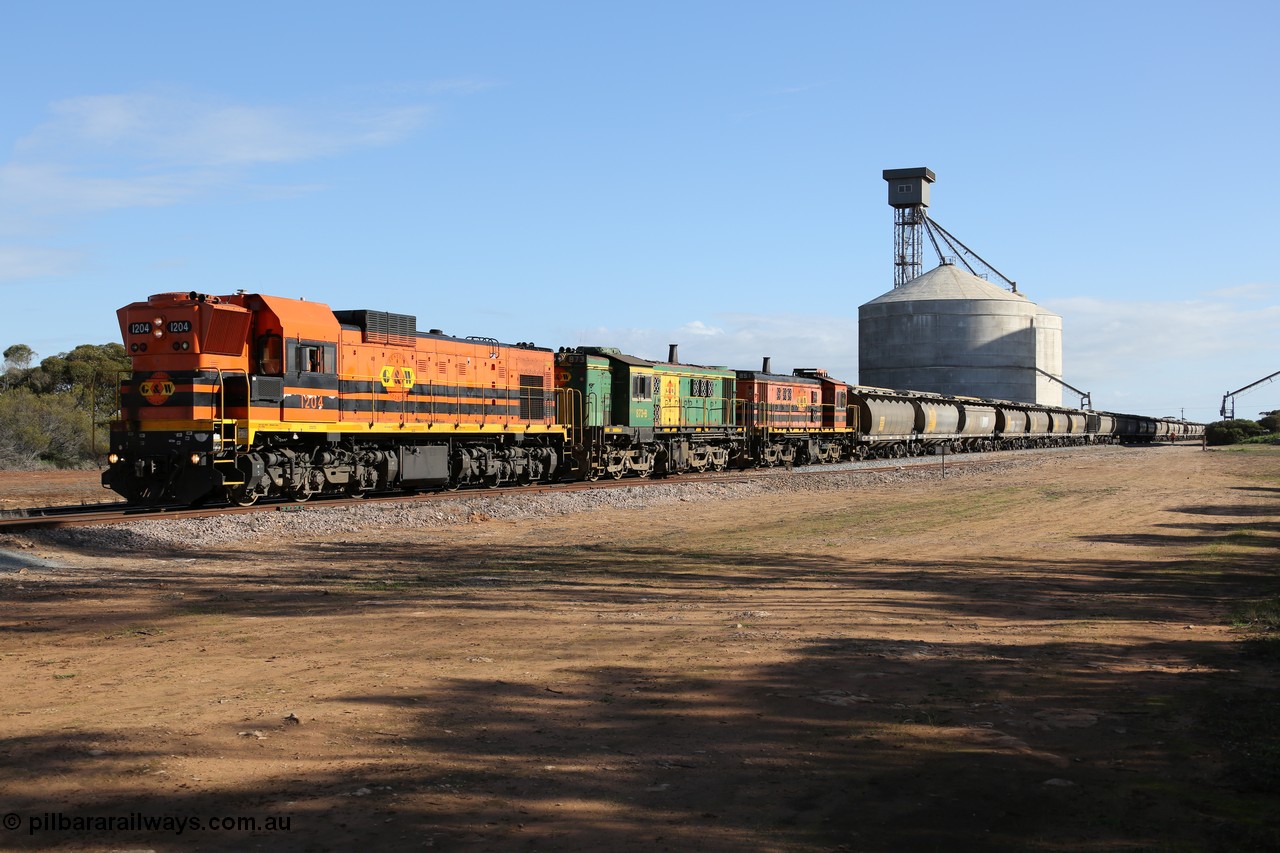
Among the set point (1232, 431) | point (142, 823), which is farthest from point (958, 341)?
point (142, 823)

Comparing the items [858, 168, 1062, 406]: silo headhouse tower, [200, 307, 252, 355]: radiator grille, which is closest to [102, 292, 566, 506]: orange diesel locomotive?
[200, 307, 252, 355]: radiator grille

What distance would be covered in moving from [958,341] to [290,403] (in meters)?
87.4

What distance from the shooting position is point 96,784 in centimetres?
594

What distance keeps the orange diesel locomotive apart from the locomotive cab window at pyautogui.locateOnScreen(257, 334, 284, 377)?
0.03m

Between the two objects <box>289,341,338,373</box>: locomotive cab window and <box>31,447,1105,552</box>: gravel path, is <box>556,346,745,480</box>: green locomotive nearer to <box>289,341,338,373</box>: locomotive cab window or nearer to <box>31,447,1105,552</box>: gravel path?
<box>31,447,1105,552</box>: gravel path

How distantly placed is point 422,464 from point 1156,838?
832 inches

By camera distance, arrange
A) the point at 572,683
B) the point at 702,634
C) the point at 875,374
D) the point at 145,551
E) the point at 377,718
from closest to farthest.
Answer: the point at 377,718
the point at 572,683
the point at 702,634
the point at 145,551
the point at 875,374

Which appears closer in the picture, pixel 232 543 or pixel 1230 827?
pixel 1230 827

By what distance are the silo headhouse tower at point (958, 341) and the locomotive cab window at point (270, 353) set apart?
3232 inches

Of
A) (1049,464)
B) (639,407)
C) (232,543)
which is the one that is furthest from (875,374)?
(232,543)

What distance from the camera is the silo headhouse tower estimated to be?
328 feet

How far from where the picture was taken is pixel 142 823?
5.41 meters

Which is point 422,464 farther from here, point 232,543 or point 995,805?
point 995,805

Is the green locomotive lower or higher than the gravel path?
higher
